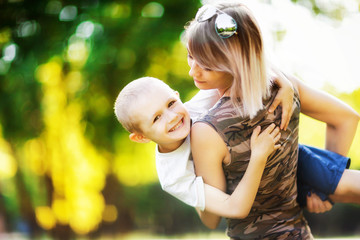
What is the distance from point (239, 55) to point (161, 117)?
1.08 feet

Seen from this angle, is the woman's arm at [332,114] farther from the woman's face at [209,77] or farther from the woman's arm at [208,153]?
the woman's arm at [208,153]

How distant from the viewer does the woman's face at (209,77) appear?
1.26 meters

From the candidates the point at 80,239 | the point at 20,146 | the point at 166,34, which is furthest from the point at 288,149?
the point at 80,239

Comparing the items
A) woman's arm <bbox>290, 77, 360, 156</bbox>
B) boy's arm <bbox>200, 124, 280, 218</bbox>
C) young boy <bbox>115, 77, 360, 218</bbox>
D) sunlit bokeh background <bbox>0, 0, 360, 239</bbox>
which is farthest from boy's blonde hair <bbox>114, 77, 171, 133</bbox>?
sunlit bokeh background <bbox>0, 0, 360, 239</bbox>

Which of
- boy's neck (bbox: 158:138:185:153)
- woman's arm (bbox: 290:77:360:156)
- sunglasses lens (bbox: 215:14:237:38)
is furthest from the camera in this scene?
woman's arm (bbox: 290:77:360:156)

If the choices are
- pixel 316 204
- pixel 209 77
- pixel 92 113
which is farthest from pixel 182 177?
pixel 92 113

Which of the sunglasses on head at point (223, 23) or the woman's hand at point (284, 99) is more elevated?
the sunglasses on head at point (223, 23)

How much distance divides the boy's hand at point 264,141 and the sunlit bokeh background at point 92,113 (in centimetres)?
303

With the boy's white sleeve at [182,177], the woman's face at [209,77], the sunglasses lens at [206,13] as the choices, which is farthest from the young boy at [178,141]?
the sunglasses lens at [206,13]

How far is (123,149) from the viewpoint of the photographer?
6.65m

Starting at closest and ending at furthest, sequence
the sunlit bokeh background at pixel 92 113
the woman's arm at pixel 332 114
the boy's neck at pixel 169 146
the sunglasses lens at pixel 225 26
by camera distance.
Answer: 1. the sunglasses lens at pixel 225 26
2. the boy's neck at pixel 169 146
3. the woman's arm at pixel 332 114
4. the sunlit bokeh background at pixel 92 113

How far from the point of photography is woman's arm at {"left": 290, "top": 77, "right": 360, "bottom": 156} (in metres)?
1.46

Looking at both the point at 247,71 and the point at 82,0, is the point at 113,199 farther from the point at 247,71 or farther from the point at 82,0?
the point at 247,71

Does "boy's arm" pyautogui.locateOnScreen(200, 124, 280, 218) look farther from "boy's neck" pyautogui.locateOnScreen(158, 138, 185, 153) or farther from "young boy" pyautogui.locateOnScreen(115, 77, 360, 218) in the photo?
"boy's neck" pyautogui.locateOnScreen(158, 138, 185, 153)
